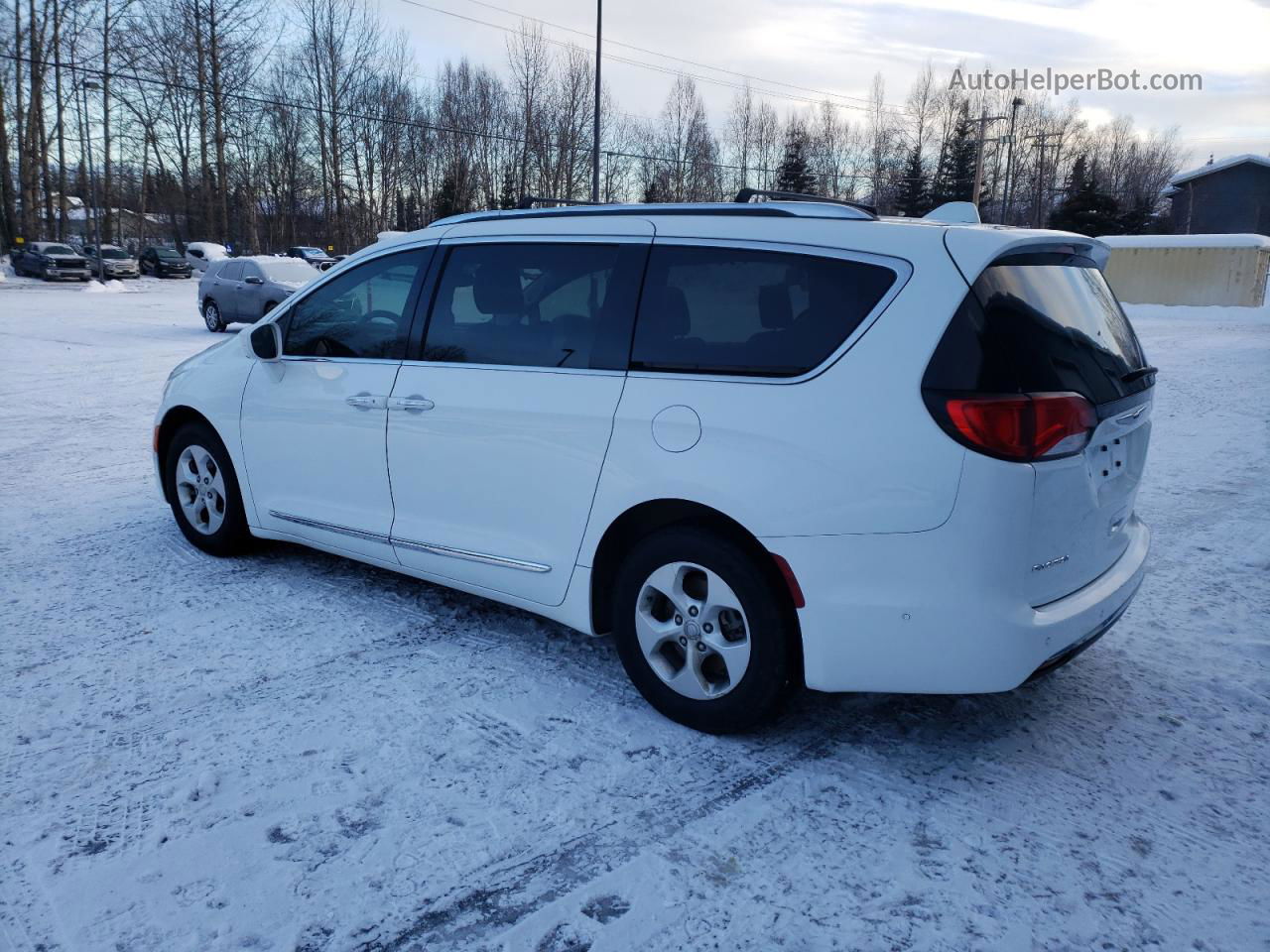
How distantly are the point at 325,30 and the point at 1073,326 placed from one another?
61059mm

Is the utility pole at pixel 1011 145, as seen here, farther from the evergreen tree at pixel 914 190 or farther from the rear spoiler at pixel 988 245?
the rear spoiler at pixel 988 245

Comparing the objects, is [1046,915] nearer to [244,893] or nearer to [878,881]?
[878,881]

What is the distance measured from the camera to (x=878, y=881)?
2.55 meters

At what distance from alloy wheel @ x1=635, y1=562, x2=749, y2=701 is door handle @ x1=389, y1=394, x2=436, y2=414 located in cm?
129

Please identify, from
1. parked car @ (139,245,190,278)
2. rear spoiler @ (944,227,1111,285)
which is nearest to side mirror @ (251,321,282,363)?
rear spoiler @ (944,227,1111,285)

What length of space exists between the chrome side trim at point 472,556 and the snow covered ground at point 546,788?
1.32 feet

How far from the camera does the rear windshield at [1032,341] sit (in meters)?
2.75

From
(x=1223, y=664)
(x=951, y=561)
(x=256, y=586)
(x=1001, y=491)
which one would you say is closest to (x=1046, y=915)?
(x=951, y=561)

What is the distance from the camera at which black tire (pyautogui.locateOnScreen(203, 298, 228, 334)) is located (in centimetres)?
1966

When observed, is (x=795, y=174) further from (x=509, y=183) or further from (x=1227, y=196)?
(x=1227, y=196)

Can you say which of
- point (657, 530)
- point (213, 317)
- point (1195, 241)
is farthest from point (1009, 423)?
point (1195, 241)

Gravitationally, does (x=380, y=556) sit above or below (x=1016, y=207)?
below

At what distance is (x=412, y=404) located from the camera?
3994 millimetres

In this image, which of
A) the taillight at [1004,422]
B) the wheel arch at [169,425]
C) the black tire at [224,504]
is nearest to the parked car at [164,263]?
the wheel arch at [169,425]
